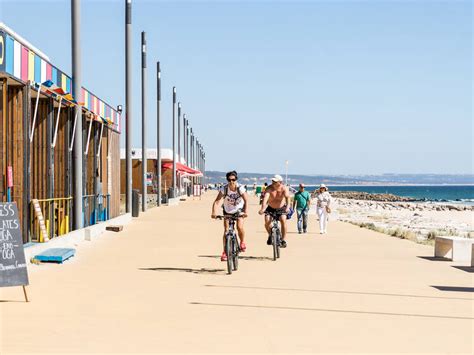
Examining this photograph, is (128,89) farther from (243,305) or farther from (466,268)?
(243,305)

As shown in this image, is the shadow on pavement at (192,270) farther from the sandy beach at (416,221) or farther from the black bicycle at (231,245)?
the sandy beach at (416,221)

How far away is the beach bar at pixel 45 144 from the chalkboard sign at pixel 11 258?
5.62m

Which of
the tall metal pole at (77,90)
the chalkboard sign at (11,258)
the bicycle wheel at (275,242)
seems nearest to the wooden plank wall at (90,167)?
the tall metal pole at (77,90)

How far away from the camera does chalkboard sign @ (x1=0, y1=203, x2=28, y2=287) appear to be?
10328 mm

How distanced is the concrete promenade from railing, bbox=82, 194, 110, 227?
6.03 metres

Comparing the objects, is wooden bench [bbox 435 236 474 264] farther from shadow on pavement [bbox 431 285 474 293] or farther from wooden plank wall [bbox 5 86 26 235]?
wooden plank wall [bbox 5 86 26 235]

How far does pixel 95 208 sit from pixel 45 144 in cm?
584

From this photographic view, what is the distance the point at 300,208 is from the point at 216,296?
15018 mm

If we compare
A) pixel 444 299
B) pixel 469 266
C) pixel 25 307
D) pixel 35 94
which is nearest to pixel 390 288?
pixel 444 299

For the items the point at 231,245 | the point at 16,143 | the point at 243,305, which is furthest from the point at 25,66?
the point at 243,305

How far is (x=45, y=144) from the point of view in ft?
67.2

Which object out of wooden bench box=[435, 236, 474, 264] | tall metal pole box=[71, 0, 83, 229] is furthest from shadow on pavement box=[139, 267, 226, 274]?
tall metal pole box=[71, 0, 83, 229]

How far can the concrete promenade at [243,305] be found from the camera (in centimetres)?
817

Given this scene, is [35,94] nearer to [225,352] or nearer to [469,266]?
[469,266]
